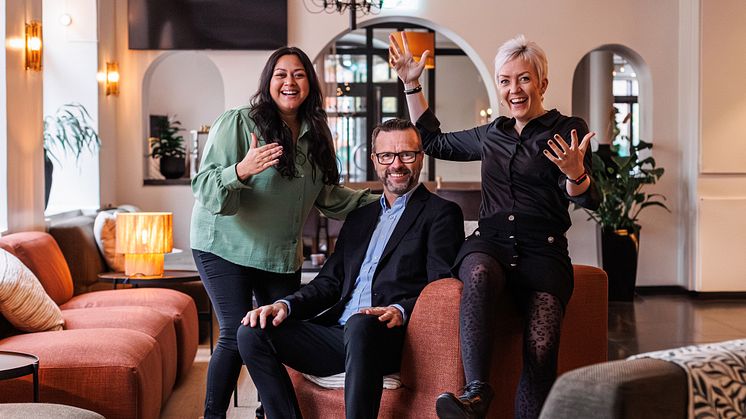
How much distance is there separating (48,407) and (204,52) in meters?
5.49

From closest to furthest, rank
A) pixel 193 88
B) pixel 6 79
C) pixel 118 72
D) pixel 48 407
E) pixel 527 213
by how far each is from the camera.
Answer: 1. pixel 48 407
2. pixel 527 213
3. pixel 6 79
4. pixel 118 72
5. pixel 193 88

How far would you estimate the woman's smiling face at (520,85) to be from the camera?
2990 mm

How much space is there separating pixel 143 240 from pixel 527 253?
9.35 ft

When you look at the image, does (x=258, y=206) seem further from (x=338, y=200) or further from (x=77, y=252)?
(x=77, y=252)

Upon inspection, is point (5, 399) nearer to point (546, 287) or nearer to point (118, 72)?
point (546, 287)

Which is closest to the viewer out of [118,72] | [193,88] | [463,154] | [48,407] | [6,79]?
[48,407]

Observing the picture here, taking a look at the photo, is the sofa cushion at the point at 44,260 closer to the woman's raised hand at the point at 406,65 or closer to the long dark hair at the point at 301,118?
the long dark hair at the point at 301,118

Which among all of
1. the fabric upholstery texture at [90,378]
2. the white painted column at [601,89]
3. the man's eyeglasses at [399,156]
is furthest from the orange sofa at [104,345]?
the white painted column at [601,89]

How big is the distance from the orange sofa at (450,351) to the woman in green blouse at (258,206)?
11.7 inches

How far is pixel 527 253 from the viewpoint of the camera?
2.89 meters

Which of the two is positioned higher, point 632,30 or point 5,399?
point 632,30

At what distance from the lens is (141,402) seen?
3.45 m

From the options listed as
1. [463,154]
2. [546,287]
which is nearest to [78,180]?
[463,154]

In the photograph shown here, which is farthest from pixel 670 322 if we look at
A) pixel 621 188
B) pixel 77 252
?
pixel 77 252
